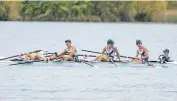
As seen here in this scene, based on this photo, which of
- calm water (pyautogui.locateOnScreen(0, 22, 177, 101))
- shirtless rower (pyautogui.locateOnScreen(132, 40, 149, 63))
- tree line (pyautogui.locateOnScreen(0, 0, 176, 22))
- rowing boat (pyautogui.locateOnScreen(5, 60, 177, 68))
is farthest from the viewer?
tree line (pyautogui.locateOnScreen(0, 0, 176, 22))

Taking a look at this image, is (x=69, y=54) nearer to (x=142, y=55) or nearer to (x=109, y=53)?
(x=109, y=53)

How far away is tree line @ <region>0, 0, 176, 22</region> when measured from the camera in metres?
83.8

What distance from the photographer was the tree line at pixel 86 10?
83812 millimetres

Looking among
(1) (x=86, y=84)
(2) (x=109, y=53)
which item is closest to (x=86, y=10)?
(2) (x=109, y=53)

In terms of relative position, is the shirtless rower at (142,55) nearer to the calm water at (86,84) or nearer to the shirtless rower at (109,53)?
the calm water at (86,84)

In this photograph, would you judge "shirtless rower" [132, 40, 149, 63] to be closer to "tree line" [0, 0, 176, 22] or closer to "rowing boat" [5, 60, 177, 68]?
"rowing boat" [5, 60, 177, 68]

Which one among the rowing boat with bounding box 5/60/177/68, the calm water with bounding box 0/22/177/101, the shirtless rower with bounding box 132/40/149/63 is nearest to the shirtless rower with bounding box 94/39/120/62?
the rowing boat with bounding box 5/60/177/68

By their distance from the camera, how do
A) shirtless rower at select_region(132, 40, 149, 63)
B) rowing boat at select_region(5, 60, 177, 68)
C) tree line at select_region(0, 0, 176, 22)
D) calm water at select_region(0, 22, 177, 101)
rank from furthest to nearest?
tree line at select_region(0, 0, 176, 22) → shirtless rower at select_region(132, 40, 149, 63) → rowing boat at select_region(5, 60, 177, 68) → calm water at select_region(0, 22, 177, 101)

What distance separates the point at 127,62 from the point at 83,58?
6.12ft

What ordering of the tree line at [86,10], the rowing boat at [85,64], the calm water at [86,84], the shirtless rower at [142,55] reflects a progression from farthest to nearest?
the tree line at [86,10], the shirtless rower at [142,55], the rowing boat at [85,64], the calm water at [86,84]

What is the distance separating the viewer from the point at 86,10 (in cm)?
8750

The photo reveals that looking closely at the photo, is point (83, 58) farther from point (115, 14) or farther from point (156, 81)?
point (115, 14)

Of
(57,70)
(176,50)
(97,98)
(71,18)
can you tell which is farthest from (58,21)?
(97,98)

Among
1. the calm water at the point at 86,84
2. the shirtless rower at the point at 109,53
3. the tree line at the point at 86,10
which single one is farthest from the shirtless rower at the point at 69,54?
the tree line at the point at 86,10
